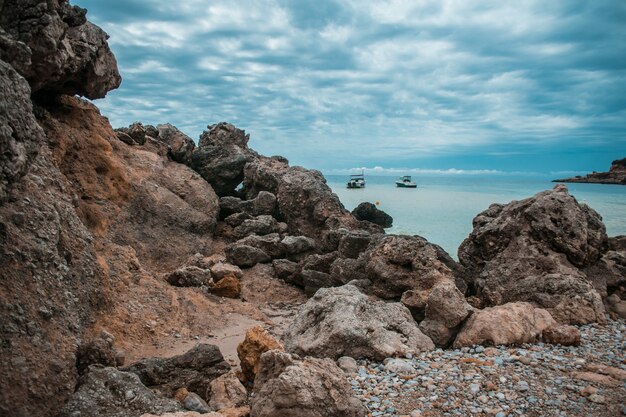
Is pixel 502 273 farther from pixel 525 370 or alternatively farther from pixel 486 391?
pixel 486 391

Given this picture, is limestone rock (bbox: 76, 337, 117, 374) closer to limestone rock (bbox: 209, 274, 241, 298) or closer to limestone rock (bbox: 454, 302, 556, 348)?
limestone rock (bbox: 454, 302, 556, 348)

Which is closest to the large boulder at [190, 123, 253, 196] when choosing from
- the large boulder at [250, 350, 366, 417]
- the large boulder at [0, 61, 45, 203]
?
the large boulder at [0, 61, 45, 203]

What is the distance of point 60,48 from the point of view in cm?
1068

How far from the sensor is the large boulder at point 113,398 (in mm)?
6332

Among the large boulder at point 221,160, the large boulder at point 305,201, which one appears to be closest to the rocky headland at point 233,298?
the large boulder at point 305,201

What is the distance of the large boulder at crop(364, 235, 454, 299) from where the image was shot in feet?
40.6

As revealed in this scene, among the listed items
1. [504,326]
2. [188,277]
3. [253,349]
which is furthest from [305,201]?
[253,349]

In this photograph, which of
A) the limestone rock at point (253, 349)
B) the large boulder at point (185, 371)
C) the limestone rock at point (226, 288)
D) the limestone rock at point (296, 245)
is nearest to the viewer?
the large boulder at point (185, 371)

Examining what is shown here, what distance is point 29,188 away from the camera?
27.4 ft

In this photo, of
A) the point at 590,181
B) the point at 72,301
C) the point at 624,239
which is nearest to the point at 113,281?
the point at 72,301

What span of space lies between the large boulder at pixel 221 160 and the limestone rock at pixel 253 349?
51.4ft

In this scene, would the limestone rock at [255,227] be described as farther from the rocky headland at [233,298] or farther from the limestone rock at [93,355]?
the limestone rock at [93,355]

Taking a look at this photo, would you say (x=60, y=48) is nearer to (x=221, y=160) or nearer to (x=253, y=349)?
(x=253, y=349)

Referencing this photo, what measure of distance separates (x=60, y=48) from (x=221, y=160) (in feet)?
43.6
